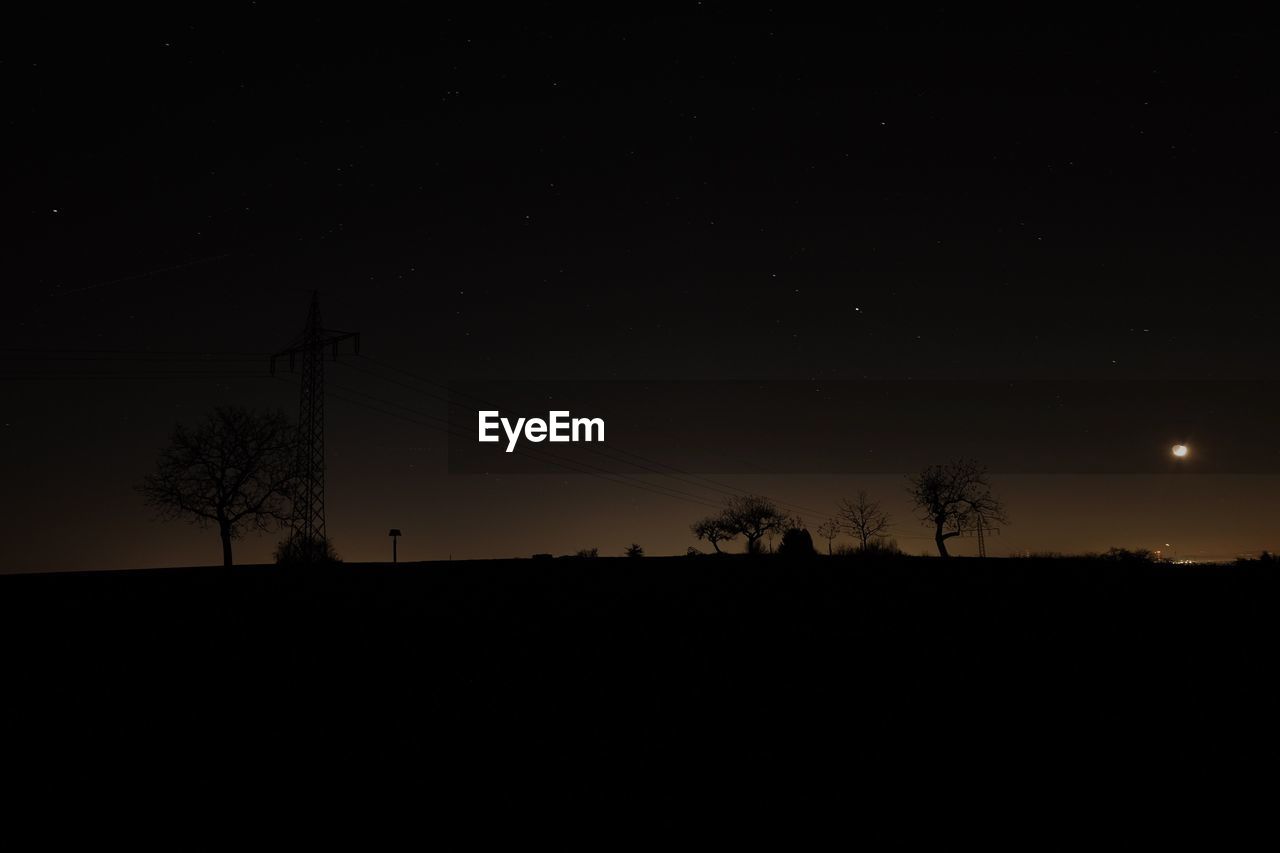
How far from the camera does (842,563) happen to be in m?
27.6

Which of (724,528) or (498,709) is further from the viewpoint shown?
(724,528)

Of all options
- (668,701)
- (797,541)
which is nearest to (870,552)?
(797,541)

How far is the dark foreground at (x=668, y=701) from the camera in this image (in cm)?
741

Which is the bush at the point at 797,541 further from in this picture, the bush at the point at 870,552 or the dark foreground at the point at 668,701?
the dark foreground at the point at 668,701

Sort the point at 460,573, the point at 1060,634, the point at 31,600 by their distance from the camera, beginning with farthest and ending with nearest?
the point at 460,573 → the point at 31,600 → the point at 1060,634

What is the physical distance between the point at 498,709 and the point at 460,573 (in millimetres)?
17026

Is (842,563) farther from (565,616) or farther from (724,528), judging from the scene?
(724,528)

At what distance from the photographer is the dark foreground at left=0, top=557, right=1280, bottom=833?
7.41m

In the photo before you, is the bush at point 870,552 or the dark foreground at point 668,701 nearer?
the dark foreground at point 668,701

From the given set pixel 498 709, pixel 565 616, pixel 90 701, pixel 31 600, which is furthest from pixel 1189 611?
pixel 31 600

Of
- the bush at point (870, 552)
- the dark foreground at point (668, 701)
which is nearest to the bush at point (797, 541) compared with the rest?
the bush at point (870, 552)

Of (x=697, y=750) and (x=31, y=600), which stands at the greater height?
(x=31, y=600)

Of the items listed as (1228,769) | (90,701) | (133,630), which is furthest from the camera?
(133,630)

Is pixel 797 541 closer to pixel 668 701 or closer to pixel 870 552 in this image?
pixel 870 552
